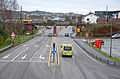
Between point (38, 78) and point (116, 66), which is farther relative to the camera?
point (116, 66)

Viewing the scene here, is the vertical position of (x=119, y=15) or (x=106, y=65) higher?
(x=119, y=15)

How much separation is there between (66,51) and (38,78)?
11.6 meters

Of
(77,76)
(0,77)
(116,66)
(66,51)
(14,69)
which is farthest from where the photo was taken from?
(66,51)

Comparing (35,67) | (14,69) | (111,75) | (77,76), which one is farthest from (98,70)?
(14,69)

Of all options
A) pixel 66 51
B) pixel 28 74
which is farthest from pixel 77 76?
pixel 66 51

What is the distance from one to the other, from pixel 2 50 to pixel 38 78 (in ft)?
55.5

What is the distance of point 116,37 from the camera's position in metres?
61.4

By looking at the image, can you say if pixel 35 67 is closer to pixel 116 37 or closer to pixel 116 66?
pixel 116 66

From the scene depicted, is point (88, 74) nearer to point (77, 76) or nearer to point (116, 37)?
point (77, 76)

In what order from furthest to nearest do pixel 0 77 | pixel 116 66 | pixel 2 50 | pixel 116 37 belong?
pixel 116 37
pixel 2 50
pixel 116 66
pixel 0 77

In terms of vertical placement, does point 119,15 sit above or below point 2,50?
above

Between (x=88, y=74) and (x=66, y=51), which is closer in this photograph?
(x=88, y=74)

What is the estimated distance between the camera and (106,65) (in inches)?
898

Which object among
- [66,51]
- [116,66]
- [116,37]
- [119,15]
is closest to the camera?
[116,66]
